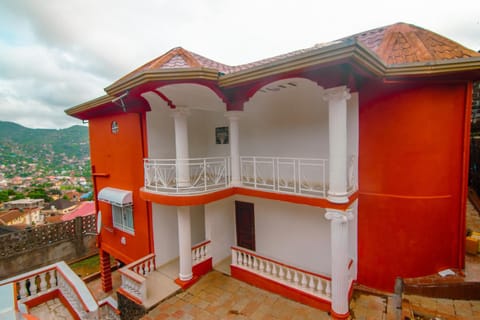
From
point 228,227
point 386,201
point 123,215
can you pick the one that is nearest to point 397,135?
point 386,201

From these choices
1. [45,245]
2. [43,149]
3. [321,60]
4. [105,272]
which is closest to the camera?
[321,60]

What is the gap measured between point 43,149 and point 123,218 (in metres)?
71.6

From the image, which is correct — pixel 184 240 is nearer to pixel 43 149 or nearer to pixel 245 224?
pixel 245 224

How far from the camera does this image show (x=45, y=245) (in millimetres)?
11562

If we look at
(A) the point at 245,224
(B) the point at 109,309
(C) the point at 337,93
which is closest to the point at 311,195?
(C) the point at 337,93

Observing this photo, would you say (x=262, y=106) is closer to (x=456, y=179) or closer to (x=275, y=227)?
(x=275, y=227)

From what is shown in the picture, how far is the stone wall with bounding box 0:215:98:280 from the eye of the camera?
1051 cm

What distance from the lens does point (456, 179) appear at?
16.5ft

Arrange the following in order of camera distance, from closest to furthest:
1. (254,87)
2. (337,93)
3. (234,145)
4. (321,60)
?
(321,60), (337,93), (254,87), (234,145)

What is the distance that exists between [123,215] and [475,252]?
11277 millimetres

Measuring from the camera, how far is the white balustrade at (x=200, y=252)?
645 centimetres

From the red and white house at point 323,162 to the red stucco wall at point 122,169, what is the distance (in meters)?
0.10

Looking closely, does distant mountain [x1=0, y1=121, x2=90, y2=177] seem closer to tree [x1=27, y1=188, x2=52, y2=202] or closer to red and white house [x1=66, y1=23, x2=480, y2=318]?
tree [x1=27, y1=188, x2=52, y2=202]

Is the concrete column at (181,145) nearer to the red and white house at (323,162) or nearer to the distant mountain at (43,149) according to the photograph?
the red and white house at (323,162)
